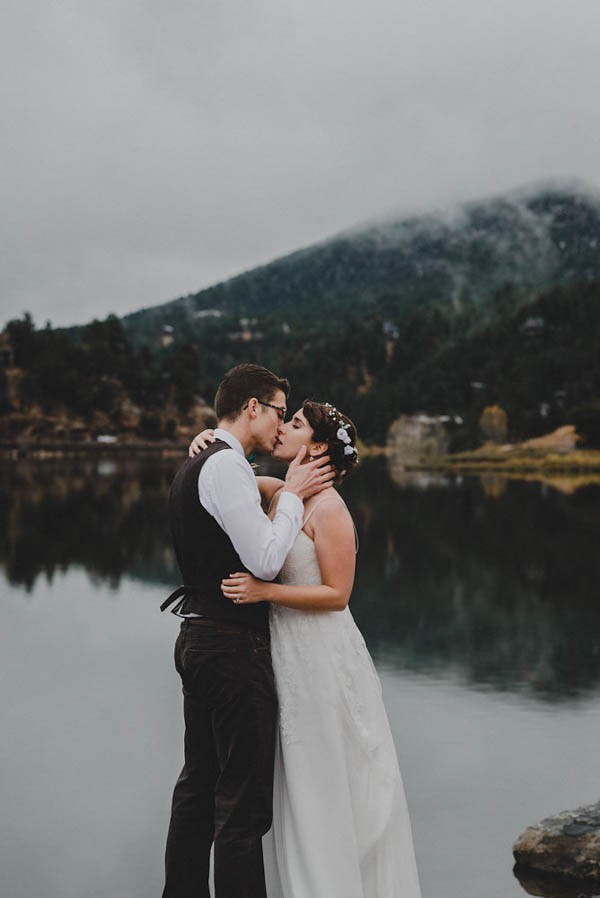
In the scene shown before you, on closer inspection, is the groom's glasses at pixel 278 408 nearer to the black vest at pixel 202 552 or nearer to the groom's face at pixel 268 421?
the groom's face at pixel 268 421

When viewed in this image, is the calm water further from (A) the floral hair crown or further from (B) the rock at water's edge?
(A) the floral hair crown

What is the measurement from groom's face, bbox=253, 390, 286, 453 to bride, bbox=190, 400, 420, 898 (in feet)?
0.40

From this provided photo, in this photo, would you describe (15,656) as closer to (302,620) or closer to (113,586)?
(113,586)

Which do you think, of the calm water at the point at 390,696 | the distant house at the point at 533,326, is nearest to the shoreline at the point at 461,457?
the distant house at the point at 533,326

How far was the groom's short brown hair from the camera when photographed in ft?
13.2

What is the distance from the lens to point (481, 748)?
8375mm

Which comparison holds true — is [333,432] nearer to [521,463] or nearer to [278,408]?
[278,408]

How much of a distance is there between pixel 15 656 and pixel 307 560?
9.87 m

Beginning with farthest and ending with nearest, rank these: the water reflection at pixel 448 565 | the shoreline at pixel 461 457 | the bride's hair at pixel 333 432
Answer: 1. the shoreline at pixel 461 457
2. the water reflection at pixel 448 565
3. the bride's hair at pixel 333 432

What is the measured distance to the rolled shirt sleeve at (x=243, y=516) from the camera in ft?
12.1

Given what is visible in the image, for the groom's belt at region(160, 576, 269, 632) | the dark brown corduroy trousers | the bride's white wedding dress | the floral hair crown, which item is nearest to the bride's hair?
Answer: the floral hair crown

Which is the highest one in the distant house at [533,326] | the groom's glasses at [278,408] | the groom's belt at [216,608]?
the distant house at [533,326]

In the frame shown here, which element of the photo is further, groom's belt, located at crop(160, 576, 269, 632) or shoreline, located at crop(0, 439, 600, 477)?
shoreline, located at crop(0, 439, 600, 477)

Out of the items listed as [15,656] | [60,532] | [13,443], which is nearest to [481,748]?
[15,656]
